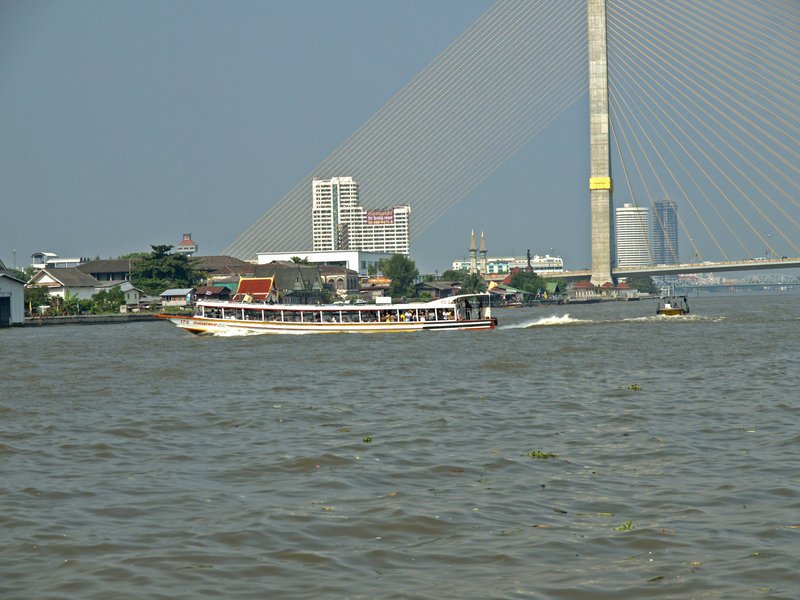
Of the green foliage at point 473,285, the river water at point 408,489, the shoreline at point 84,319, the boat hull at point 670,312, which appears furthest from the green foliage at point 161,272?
the river water at point 408,489

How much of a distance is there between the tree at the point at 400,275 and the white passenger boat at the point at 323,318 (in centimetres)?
8490

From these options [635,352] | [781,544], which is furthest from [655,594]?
[635,352]

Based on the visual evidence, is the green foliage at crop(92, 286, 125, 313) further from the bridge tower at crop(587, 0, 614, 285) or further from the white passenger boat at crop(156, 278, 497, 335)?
the bridge tower at crop(587, 0, 614, 285)

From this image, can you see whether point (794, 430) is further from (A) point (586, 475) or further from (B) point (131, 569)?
(B) point (131, 569)

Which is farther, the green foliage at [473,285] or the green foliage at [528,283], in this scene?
the green foliage at [528,283]

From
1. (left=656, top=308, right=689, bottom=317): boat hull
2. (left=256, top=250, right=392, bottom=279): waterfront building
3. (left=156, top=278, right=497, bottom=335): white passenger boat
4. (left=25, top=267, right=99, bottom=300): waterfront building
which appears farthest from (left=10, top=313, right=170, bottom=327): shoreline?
(left=256, top=250, right=392, bottom=279): waterfront building

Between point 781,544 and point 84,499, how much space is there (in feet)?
24.1

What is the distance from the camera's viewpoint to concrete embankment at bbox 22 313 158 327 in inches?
2758

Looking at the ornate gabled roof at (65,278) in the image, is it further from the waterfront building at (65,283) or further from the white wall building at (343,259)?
the white wall building at (343,259)

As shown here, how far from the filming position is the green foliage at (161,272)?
3893 inches

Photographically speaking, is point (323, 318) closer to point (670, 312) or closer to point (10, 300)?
point (670, 312)

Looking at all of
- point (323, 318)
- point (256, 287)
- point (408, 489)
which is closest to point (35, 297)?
point (256, 287)

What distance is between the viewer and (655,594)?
21.1 ft

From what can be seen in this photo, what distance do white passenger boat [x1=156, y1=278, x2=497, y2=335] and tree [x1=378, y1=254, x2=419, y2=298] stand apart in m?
84.9
